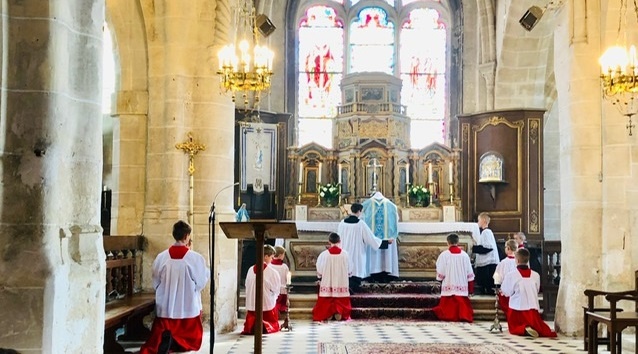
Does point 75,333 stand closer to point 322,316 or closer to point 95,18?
point 95,18

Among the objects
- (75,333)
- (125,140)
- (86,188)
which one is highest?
(125,140)

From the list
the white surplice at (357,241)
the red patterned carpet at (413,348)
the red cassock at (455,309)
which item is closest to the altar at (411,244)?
the white surplice at (357,241)

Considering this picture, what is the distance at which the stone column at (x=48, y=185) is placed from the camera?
571 cm

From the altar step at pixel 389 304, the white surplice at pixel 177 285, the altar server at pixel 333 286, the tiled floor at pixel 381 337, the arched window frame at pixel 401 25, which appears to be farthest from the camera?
the arched window frame at pixel 401 25

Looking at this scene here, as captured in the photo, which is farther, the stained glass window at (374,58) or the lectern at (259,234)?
the stained glass window at (374,58)

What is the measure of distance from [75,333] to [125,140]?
263 inches

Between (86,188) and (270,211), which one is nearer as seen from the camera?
(86,188)

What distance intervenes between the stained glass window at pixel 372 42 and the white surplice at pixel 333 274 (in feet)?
30.7

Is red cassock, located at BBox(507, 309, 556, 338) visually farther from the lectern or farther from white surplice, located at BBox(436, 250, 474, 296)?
the lectern

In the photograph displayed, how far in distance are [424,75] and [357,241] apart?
8.51m

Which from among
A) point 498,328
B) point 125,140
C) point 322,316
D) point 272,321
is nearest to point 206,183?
point 125,140

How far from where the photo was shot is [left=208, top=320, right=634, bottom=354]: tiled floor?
1097cm

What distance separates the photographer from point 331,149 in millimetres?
20531

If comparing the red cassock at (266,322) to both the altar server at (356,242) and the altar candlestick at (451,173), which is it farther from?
the altar candlestick at (451,173)
